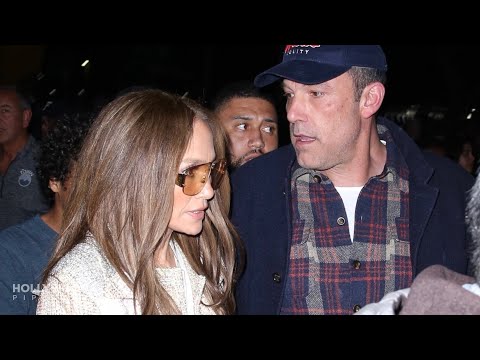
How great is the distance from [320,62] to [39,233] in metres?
1.73

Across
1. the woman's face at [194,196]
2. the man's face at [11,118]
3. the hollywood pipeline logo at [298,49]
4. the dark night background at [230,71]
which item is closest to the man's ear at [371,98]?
the hollywood pipeline logo at [298,49]

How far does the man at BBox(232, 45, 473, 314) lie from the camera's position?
301 centimetres

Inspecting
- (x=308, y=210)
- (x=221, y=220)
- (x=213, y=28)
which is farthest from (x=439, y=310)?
(x=213, y=28)

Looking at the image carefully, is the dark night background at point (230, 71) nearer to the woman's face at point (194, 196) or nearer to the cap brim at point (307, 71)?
the cap brim at point (307, 71)

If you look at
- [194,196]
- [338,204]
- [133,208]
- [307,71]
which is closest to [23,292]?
[133,208]

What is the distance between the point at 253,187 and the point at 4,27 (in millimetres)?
1605

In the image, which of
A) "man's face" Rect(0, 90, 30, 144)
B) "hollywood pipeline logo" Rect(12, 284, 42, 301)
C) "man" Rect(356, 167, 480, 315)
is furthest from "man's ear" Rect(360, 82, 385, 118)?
"man's face" Rect(0, 90, 30, 144)

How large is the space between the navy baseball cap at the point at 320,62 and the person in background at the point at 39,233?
45.2 inches

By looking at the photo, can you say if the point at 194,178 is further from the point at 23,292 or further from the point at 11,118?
the point at 11,118

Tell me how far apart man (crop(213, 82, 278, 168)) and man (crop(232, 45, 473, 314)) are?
119cm

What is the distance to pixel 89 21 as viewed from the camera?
3.15 metres

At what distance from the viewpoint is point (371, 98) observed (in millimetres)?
3277

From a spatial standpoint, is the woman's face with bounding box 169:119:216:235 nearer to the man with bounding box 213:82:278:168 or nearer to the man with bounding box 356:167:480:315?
the man with bounding box 356:167:480:315

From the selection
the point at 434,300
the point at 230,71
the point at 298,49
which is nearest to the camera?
the point at 434,300
